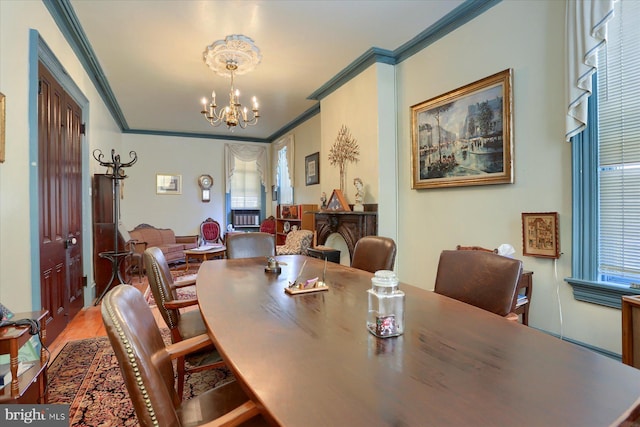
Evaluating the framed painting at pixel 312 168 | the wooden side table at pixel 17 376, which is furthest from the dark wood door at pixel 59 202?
the framed painting at pixel 312 168

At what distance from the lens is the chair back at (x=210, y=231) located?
7574 millimetres

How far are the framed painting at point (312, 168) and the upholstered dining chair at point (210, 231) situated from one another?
2.61 metres

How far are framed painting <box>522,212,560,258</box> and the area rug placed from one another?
2.40m

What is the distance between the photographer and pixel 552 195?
2467mm

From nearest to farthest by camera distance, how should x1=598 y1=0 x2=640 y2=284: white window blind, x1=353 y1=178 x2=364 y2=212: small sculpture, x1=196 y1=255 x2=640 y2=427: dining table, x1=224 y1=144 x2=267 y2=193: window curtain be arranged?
1. x1=196 y1=255 x2=640 y2=427: dining table
2. x1=598 y1=0 x2=640 y2=284: white window blind
3. x1=353 y1=178 x2=364 y2=212: small sculpture
4. x1=224 y1=144 x2=267 y2=193: window curtain

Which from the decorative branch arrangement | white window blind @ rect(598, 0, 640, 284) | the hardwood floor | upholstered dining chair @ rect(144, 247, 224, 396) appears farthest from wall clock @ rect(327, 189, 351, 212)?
the hardwood floor

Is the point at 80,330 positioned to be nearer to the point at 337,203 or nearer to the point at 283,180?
the point at 337,203

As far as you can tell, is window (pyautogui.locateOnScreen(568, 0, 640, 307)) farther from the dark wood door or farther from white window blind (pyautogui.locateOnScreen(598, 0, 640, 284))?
the dark wood door

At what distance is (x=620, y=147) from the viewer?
6.98ft

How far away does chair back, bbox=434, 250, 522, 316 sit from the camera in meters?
1.50

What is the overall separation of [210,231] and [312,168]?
3011 millimetres

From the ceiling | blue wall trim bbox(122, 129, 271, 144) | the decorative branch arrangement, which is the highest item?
the ceiling

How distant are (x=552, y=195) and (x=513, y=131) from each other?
1.97ft

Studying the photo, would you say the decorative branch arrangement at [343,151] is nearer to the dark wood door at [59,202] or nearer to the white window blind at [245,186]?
the dark wood door at [59,202]
